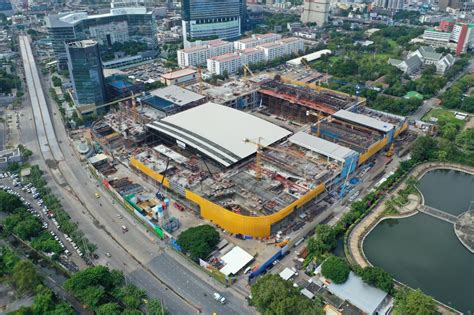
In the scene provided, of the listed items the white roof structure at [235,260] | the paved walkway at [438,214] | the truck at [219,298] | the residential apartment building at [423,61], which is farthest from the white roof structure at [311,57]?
the truck at [219,298]

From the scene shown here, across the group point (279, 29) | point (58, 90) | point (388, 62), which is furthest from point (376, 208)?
point (279, 29)

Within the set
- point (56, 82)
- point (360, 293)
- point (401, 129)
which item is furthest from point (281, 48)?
point (360, 293)

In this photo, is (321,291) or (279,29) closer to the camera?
(321,291)

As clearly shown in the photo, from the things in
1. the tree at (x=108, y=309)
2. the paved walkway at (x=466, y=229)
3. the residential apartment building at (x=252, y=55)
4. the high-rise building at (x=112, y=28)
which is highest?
the high-rise building at (x=112, y=28)

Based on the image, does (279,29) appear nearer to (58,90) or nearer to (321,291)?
(58,90)

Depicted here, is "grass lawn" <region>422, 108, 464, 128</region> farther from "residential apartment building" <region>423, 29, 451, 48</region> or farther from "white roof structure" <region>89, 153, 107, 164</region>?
"white roof structure" <region>89, 153, 107, 164</region>

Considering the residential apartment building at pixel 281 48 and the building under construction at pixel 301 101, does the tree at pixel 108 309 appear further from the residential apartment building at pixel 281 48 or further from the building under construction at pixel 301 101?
the residential apartment building at pixel 281 48
